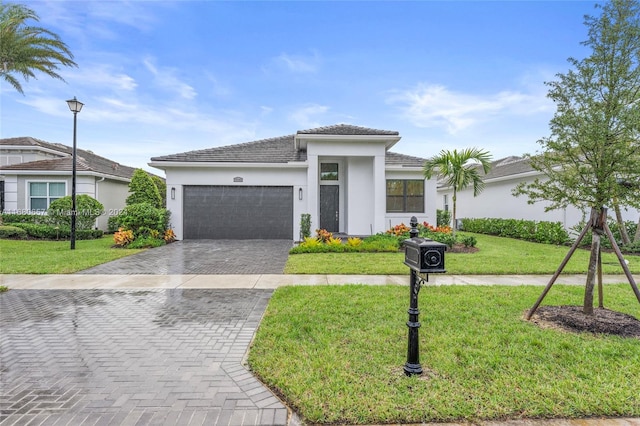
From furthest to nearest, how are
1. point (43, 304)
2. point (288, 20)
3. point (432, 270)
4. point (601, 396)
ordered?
point (288, 20)
point (43, 304)
point (432, 270)
point (601, 396)

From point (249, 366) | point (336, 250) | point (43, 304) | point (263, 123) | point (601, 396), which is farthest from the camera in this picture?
point (263, 123)

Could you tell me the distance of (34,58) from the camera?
14.2m

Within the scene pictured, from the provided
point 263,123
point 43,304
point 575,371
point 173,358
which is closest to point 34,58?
point 263,123

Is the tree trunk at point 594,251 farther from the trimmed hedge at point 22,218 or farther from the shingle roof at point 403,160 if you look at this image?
the trimmed hedge at point 22,218

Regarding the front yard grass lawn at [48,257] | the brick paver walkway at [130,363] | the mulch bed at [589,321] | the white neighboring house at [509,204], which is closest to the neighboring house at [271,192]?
the white neighboring house at [509,204]

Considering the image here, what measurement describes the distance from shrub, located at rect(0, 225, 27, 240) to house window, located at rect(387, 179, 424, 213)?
55.1 ft

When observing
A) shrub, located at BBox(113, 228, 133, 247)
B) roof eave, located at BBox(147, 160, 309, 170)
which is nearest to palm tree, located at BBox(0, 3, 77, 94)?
roof eave, located at BBox(147, 160, 309, 170)

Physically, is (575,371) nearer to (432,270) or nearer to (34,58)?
(432,270)

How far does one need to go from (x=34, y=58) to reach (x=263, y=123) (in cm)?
1173

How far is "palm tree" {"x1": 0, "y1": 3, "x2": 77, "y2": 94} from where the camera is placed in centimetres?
1314

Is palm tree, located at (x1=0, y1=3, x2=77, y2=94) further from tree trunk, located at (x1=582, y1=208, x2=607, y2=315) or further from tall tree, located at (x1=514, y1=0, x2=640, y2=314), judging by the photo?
tree trunk, located at (x1=582, y1=208, x2=607, y2=315)

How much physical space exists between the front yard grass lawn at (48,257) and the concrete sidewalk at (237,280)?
0.65 m

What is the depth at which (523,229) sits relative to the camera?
50.6 feet

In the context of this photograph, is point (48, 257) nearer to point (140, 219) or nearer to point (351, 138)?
point (140, 219)
